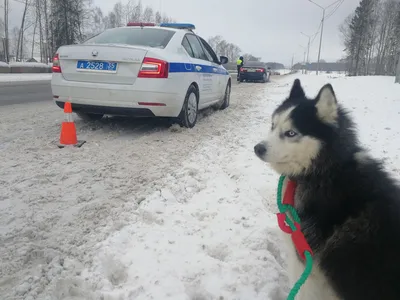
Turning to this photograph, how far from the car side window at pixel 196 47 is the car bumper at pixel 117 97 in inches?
70.8

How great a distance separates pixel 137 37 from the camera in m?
5.69

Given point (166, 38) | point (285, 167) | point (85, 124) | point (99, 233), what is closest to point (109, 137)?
point (85, 124)

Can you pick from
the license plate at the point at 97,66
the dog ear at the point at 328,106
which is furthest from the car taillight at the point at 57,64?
the dog ear at the point at 328,106

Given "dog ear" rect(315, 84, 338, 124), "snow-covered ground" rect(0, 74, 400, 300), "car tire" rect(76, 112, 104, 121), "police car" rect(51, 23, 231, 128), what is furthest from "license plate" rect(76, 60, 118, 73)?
"dog ear" rect(315, 84, 338, 124)

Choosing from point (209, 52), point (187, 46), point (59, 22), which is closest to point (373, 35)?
point (59, 22)

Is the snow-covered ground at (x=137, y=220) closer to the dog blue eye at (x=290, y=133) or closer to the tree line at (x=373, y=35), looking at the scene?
the dog blue eye at (x=290, y=133)

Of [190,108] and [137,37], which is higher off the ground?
[137,37]

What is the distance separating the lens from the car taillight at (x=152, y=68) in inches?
192

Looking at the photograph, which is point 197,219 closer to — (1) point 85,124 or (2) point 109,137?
(2) point 109,137

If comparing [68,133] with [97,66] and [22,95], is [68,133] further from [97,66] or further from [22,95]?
[22,95]

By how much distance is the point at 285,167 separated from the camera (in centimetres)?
203

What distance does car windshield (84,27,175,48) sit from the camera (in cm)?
551

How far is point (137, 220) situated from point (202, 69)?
4.45 meters

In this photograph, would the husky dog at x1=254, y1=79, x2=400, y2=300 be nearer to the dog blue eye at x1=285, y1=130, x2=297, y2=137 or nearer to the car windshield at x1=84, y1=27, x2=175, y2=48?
the dog blue eye at x1=285, y1=130, x2=297, y2=137
